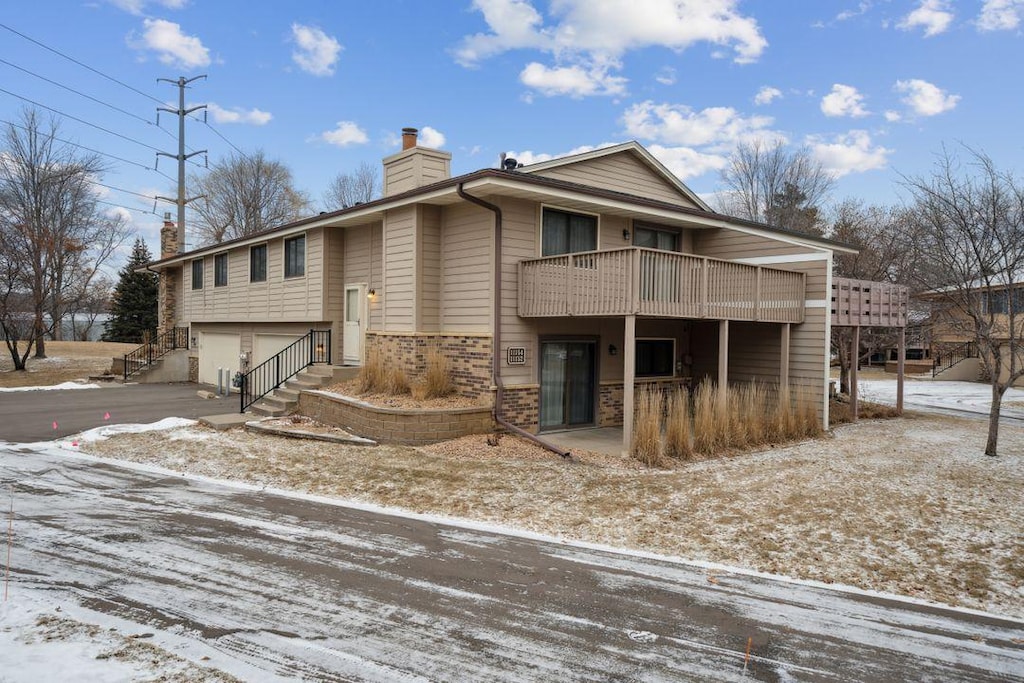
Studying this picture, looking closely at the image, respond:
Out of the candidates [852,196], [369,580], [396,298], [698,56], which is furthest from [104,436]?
[852,196]

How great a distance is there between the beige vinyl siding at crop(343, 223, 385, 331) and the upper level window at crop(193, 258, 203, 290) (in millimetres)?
9499

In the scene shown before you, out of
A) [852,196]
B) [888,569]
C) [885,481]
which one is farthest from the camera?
[852,196]

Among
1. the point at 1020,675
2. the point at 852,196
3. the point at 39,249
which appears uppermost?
the point at 852,196

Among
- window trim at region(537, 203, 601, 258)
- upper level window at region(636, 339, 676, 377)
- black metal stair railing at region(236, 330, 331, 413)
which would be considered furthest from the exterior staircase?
upper level window at region(636, 339, 676, 377)

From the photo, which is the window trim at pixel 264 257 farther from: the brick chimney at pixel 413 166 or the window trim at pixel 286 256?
the brick chimney at pixel 413 166

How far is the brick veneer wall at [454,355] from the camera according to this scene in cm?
1139

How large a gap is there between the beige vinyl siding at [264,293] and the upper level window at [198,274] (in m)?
0.26

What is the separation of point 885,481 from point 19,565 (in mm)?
9835

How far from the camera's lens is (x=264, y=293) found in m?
18.0

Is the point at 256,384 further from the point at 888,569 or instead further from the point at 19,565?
the point at 888,569

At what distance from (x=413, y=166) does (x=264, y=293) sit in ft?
23.3

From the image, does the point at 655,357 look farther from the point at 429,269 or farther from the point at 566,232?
the point at 429,269

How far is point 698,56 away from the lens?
23500 mm

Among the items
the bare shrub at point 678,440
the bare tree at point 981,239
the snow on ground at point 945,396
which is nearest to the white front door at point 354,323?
the bare shrub at point 678,440
